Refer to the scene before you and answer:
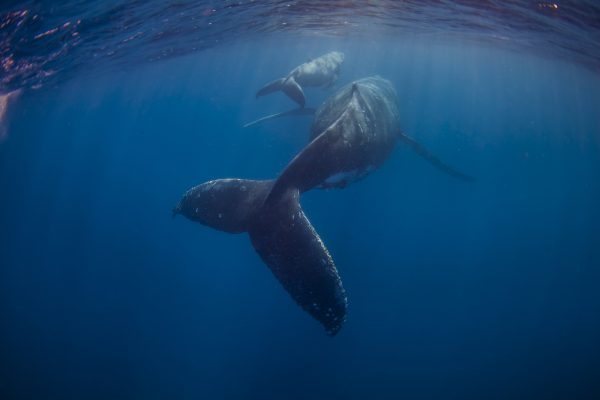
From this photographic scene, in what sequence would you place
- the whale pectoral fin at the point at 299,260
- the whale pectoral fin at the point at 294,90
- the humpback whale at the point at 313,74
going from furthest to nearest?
the humpback whale at the point at 313,74, the whale pectoral fin at the point at 294,90, the whale pectoral fin at the point at 299,260

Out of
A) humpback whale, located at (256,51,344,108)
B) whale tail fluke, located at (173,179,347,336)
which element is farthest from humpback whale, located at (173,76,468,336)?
humpback whale, located at (256,51,344,108)

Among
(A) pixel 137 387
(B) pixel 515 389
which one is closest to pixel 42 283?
(A) pixel 137 387

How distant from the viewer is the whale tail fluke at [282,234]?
4.66 m

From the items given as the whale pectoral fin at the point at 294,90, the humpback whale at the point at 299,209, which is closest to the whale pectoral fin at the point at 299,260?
the humpback whale at the point at 299,209

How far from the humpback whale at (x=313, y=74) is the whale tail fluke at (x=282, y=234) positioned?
7.34m

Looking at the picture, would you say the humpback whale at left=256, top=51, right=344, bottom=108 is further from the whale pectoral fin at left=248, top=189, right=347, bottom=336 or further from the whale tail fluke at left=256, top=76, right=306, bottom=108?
the whale pectoral fin at left=248, top=189, right=347, bottom=336

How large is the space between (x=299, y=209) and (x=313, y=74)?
11.9 m

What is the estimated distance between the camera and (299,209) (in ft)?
17.9

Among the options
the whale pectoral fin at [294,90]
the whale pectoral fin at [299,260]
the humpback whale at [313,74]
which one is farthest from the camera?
the humpback whale at [313,74]

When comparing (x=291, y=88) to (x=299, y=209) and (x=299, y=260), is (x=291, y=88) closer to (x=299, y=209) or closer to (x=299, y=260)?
(x=299, y=209)

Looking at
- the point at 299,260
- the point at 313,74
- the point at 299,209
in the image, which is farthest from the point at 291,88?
the point at 299,260

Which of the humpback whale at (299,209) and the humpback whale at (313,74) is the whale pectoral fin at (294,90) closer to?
the humpback whale at (313,74)

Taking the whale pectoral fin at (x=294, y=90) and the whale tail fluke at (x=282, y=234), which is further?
the whale pectoral fin at (x=294, y=90)

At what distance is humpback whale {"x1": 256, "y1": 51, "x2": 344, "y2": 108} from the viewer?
1293 cm
